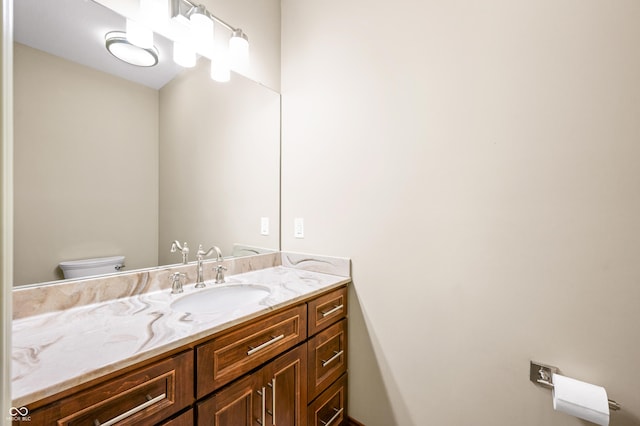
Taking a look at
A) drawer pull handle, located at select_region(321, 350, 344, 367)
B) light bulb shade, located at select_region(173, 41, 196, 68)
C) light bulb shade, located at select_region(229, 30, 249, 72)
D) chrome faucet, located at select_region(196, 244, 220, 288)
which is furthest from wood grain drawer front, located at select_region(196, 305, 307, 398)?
light bulb shade, located at select_region(229, 30, 249, 72)

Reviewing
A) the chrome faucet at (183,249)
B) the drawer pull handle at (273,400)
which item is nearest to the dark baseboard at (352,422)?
the drawer pull handle at (273,400)

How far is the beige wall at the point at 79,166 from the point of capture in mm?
901

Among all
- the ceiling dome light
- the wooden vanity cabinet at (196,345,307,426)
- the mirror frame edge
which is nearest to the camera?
the mirror frame edge

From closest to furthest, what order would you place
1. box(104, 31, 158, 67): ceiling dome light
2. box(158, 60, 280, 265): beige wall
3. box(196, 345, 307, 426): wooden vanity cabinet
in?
box(196, 345, 307, 426): wooden vanity cabinet → box(104, 31, 158, 67): ceiling dome light → box(158, 60, 280, 265): beige wall

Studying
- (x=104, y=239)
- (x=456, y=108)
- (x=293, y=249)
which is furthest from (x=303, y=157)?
(x=104, y=239)

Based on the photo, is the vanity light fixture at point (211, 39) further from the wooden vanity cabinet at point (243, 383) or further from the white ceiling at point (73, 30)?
the wooden vanity cabinet at point (243, 383)

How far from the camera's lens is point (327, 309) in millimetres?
1351

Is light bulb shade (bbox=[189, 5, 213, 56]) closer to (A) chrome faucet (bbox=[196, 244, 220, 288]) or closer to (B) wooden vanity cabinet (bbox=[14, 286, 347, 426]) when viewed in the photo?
(A) chrome faucet (bbox=[196, 244, 220, 288])

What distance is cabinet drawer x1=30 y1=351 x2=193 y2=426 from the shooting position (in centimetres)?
58

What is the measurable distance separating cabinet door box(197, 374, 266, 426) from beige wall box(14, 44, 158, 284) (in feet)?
2.28

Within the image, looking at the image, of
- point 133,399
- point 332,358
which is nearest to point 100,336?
point 133,399

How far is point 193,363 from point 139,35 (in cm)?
134

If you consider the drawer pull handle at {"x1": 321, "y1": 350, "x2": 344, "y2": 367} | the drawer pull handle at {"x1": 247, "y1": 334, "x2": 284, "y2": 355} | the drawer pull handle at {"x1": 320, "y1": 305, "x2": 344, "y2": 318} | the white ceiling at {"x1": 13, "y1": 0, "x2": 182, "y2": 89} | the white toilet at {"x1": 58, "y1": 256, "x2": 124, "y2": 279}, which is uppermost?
the white ceiling at {"x1": 13, "y1": 0, "x2": 182, "y2": 89}

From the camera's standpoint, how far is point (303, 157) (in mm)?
1690
